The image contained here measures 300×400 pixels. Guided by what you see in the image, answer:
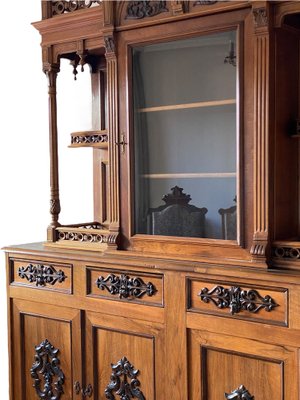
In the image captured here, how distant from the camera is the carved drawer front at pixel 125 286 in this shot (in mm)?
2127

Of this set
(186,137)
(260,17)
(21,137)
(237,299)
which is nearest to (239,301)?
(237,299)

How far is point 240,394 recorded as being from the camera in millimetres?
1930

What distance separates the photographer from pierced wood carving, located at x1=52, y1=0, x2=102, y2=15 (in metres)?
2.41

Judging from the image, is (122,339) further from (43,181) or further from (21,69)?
(21,69)

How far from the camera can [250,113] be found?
6.38ft

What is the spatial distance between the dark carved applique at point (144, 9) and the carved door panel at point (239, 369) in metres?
1.12

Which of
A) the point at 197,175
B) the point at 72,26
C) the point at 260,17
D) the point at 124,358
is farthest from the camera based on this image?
the point at 72,26

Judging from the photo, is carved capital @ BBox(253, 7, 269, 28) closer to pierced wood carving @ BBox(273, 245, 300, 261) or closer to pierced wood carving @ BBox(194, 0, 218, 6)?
pierced wood carving @ BBox(194, 0, 218, 6)

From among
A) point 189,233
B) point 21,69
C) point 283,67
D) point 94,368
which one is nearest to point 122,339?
point 94,368

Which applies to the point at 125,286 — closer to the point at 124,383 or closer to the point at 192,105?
the point at 124,383

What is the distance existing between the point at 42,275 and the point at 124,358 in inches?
20.2

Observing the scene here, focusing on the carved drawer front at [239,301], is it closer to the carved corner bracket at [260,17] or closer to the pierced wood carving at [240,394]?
the pierced wood carving at [240,394]

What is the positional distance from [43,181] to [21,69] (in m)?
0.61

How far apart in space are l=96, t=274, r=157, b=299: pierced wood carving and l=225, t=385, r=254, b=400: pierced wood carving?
0.43 m
